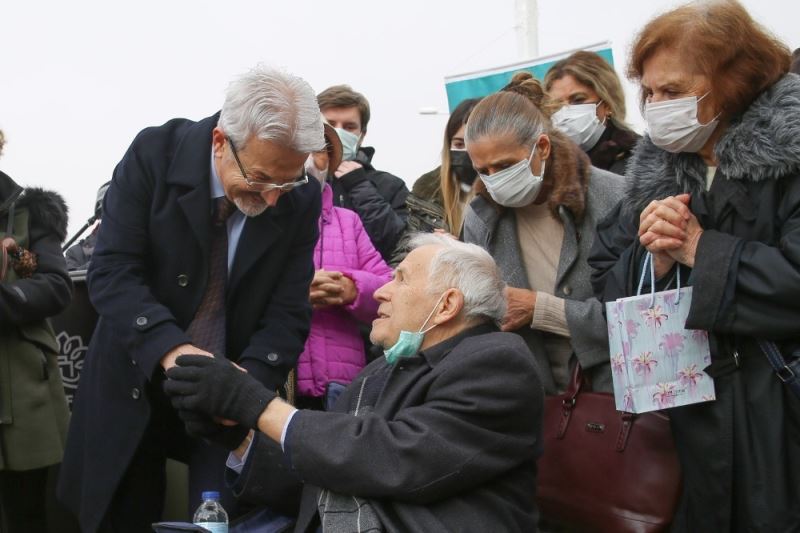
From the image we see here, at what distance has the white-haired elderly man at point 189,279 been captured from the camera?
3.26 metres

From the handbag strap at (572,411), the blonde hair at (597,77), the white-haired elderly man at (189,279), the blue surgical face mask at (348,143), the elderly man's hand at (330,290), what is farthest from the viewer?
the blue surgical face mask at (348,143)

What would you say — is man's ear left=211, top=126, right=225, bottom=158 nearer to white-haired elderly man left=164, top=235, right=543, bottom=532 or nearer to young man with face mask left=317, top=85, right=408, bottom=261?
white-haired elderly man left=164, top=235, right=543, bottom=532

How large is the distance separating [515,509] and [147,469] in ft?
4.47

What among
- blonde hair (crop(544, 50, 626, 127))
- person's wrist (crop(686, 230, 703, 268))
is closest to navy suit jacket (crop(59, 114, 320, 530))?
person's wrist (crop(686, 230, 703, 268))

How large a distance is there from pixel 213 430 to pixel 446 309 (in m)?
0.77

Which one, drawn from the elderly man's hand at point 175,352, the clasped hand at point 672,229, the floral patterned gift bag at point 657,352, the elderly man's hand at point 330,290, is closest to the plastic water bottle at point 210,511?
the elderly man's hand at point 175,352

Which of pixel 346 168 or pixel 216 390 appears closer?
pixel 216 390

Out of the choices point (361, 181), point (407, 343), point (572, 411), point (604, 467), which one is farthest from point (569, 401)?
point (361, 181)

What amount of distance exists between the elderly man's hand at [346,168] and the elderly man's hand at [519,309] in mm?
1417

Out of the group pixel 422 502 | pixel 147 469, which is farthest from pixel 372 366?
pixel 147 469

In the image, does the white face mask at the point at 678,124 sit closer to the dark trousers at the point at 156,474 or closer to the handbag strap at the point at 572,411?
the handbag strap at the point at 572,411

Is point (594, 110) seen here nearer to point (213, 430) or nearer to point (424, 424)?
point (424, 424)

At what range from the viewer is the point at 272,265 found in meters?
3.55

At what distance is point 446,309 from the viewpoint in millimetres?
3162
